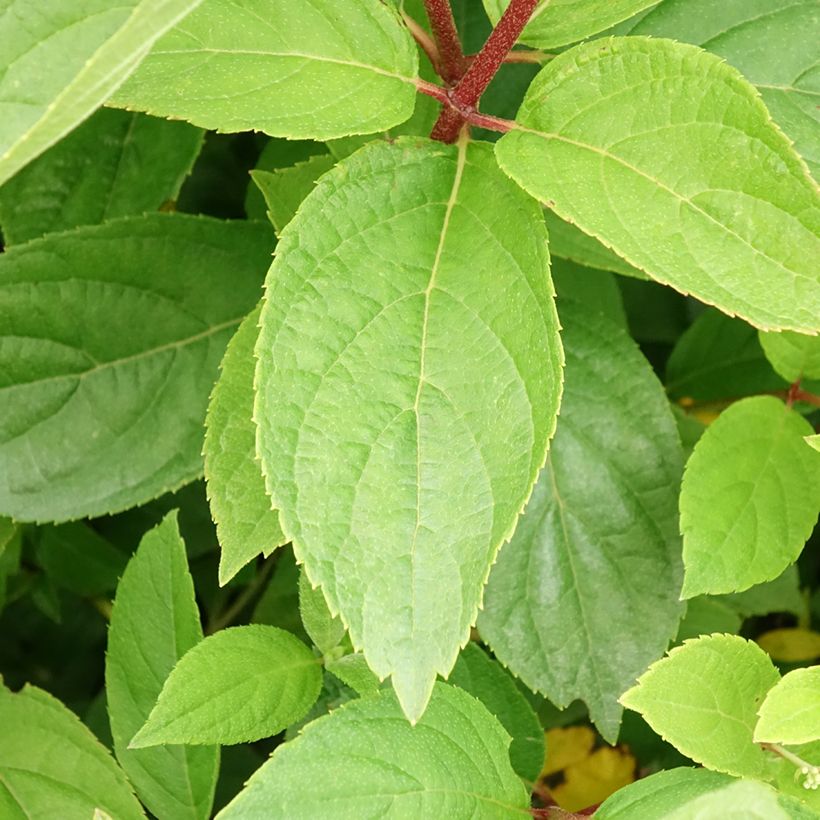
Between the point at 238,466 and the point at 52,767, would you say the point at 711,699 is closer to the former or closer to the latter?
the point at 238,466

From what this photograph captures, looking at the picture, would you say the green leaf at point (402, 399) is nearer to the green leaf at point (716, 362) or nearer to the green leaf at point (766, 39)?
the green leaf at point (766, 39)

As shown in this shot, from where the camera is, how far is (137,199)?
1205 mm

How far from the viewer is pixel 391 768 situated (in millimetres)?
842

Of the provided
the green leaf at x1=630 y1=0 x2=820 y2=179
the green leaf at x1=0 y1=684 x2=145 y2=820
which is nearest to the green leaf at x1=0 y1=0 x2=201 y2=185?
the green leaf at x1=630 y1=0 x2=820 y2=179

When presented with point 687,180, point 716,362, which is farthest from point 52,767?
point 716,362

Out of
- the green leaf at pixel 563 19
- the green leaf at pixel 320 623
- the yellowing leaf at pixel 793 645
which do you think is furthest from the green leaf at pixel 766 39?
the yellowing leaf at pixel 793 645

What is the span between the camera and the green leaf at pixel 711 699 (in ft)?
2.89

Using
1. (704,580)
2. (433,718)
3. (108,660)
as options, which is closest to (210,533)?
(108,660)

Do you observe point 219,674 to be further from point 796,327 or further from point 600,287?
point 600,287

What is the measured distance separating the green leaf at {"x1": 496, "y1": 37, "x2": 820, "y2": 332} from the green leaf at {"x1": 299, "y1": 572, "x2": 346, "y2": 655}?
441 mm

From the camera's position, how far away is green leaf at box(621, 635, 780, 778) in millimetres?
881

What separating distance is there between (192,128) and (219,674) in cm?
65

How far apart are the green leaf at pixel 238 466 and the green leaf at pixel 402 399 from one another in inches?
6.5

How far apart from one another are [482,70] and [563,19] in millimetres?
102
